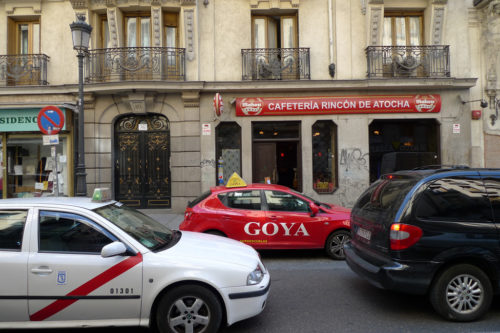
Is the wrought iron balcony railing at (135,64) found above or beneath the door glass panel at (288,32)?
beneath

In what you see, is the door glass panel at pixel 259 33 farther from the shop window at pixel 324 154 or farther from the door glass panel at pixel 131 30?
the door glass panel at pixel 131 30

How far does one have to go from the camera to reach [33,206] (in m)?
3.63

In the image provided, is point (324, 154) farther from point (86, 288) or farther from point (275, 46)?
point (86, 288)

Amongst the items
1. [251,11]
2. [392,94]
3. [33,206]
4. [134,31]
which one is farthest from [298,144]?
[33,206]

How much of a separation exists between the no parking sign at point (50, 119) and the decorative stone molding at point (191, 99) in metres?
5.16

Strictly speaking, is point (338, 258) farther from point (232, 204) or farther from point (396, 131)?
point (396, 131)

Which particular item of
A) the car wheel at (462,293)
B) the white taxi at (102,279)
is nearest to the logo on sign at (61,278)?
the white taxi at (102,279)

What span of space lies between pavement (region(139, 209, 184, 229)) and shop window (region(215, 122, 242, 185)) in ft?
8.19

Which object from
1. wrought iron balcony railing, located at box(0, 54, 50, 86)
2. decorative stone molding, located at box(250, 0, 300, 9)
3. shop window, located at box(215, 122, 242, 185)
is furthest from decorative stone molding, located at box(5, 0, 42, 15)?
shop window, located at box(215, 122, 242, 185)

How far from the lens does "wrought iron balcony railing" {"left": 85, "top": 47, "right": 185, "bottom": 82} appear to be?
1219 cm

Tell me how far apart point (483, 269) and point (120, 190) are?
464 inches

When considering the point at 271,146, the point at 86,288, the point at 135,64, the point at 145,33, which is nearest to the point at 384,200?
the point at 86,288

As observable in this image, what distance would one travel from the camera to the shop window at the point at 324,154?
1306cm

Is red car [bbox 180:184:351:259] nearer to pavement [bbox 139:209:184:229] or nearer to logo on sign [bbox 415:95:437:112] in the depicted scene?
pavement [bbox 139:209:184:229]
